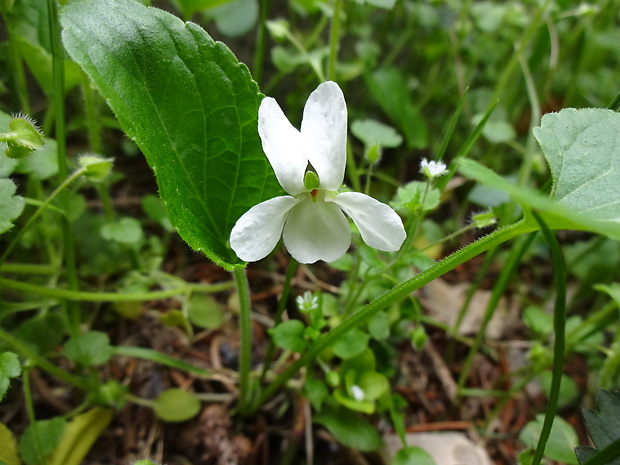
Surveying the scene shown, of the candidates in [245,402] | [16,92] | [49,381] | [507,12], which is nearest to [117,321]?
[49,381]

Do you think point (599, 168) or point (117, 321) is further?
point (117, 321)

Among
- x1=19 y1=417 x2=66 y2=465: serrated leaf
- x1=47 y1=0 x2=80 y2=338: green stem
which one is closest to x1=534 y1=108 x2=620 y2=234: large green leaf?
x1=47 y1=0 x2=80 y2=338: green stem

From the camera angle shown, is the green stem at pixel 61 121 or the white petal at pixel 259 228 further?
the green stem at pixel 61 121

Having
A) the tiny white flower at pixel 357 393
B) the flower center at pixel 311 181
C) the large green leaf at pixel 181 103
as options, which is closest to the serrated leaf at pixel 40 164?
the large green leaf at pixel 181 103

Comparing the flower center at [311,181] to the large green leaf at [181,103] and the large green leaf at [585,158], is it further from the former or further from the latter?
the large green leaf at [585,158]

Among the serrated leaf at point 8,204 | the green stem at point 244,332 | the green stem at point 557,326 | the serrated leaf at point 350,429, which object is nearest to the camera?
the green stem at point 557,326

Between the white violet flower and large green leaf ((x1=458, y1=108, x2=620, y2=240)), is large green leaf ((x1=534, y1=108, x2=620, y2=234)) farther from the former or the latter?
the white violet flower

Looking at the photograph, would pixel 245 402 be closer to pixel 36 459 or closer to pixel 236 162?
pixel 36 459

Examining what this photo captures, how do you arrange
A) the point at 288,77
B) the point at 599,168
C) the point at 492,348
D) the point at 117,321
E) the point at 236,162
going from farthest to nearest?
1. the point at 288,77
2. the point at 492,348
3. the point at 117,321
4. the point at 236,162
5. the point at 599,168
